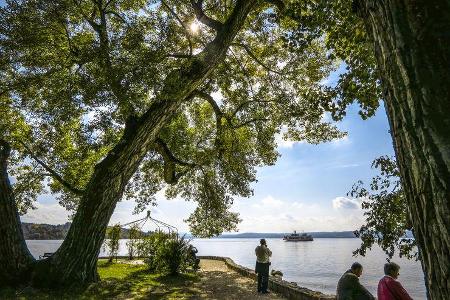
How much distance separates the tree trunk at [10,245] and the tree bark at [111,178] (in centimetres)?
55

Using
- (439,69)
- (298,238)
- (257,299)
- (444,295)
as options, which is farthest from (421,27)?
(298,238)

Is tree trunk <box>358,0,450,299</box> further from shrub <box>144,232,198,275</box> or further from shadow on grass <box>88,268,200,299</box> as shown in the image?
shrub <box>144,232,198,275</box>

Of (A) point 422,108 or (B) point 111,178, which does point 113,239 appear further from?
(A) point 422,108

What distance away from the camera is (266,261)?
12.8 meters

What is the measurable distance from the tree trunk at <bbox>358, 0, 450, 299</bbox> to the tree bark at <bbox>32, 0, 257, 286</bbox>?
8813mm

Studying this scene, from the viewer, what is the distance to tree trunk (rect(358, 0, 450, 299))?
1788mm

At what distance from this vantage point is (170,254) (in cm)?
1698

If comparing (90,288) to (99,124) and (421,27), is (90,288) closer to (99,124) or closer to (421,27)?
(99,124)

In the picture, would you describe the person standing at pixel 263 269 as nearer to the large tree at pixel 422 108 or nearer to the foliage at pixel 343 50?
the foliage at pixel 343 50

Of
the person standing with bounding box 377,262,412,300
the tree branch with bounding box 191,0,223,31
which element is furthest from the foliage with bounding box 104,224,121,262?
the person standing with bounding box 377,262,412,300

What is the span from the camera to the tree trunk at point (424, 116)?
1.79 metres

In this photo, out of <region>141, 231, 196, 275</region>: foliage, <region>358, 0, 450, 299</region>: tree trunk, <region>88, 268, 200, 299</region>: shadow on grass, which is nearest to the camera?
<region>358, 0, 450, 299</region>: tree trunk

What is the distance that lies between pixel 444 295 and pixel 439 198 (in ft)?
1.63

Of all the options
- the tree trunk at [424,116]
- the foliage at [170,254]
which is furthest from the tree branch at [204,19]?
the tree trunk at [424,116]
